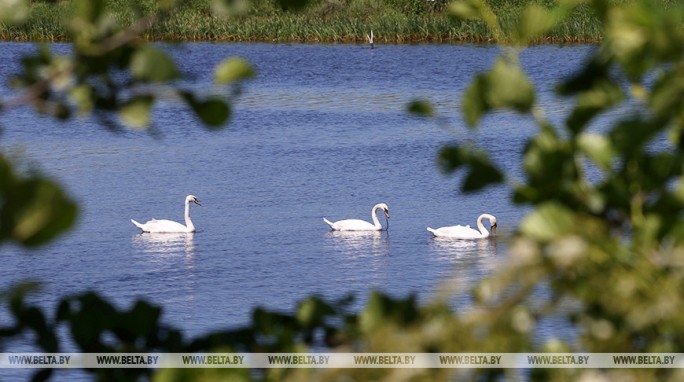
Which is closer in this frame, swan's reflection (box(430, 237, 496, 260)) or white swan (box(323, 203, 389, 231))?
swan's reflection (box(430, 237, 496, 260))

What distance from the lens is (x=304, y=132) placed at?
1009 inches

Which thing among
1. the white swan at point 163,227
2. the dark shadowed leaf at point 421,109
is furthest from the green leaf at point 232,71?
the white swan at point 163,227

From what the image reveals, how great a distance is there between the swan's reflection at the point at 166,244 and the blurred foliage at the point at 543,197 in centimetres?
1383

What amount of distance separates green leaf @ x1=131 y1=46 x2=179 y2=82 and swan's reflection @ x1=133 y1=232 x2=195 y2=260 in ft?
45.5

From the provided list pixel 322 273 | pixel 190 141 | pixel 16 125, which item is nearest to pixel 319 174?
pixel 190 141

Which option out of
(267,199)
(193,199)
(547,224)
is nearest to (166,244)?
(193,199)

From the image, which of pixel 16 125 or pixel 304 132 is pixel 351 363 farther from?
pixel 16 125

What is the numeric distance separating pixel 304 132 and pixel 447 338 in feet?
80.7

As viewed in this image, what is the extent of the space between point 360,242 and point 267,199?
2730 millimetres

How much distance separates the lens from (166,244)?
16.0 metres

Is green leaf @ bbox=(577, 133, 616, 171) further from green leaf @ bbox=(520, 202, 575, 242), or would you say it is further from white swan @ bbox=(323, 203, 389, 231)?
white swan @ bbox=(323, 203, 389, 231)

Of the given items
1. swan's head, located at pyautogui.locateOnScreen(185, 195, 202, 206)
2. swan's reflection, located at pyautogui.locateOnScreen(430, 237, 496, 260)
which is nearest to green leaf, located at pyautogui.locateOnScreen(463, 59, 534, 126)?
swan's reflection, located at pyautogui.locateOnScreen(430, 237, 496, 260)

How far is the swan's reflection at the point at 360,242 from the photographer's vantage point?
15398 mm

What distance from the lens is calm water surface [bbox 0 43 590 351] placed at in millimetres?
13109
